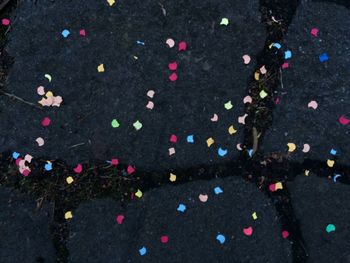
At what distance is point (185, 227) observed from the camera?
227cm

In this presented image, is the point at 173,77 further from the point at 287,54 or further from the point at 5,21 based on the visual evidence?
the point at 5,21

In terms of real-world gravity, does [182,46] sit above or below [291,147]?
above

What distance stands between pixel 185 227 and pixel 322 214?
25.9 inches

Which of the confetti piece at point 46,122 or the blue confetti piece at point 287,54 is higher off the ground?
the blue confetti piece at point 287,54

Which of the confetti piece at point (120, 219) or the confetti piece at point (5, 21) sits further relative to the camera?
the confetti piece at point (5, 21)

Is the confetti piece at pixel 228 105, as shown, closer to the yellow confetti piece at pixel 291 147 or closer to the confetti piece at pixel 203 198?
the yellow confetti piece at pixel 291 147

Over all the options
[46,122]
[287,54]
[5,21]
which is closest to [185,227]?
[46,122]

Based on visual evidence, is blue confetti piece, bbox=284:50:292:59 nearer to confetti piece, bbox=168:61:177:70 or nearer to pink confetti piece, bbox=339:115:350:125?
pink confetti piece, bbox=339:115:350:125

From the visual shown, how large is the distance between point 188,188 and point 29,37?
3.59ft

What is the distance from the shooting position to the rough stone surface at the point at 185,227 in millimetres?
2256

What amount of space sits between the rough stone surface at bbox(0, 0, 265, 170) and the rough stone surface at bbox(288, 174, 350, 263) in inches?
15.6

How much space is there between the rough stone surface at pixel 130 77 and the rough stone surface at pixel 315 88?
0.63 ft

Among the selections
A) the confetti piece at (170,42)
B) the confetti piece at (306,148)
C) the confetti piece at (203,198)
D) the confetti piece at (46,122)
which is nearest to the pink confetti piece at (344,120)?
the confetti piece at (306,148)

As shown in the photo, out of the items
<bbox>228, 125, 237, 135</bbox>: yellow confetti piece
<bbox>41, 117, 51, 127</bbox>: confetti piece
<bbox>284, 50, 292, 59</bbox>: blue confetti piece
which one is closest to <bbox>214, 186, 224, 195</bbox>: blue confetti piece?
<bbox>228, 125, 237, 135</bbox>: yellow confetti piece
